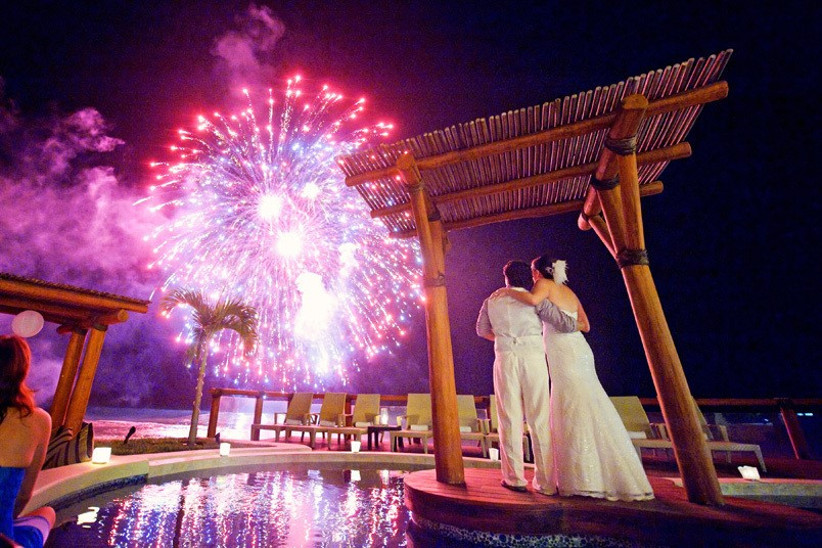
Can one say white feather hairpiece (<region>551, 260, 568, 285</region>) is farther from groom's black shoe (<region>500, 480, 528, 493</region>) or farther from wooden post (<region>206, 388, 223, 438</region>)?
wooden post (<region>206, 388, 223, 438</region>)

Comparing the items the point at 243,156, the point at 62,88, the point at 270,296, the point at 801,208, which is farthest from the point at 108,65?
the point at 801,208

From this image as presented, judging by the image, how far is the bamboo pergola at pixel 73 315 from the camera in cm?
502

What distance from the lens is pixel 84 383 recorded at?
5695 mm

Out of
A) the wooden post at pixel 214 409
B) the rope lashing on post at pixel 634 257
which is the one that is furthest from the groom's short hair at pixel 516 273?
the wooden post at pixel 214 409

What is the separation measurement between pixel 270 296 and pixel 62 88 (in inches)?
654

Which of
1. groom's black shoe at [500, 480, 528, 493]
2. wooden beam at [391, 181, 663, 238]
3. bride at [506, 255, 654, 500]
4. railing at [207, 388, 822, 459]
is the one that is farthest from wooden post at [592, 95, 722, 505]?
railing at [207, 388, 822, 459]

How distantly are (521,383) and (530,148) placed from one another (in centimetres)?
253

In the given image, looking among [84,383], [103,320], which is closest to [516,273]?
[103,320]

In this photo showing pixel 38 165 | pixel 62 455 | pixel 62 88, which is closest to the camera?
pixel 62 455

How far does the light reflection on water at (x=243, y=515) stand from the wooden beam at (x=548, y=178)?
3563 mm

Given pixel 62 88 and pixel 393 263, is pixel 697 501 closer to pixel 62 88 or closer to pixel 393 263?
pixel 393 263

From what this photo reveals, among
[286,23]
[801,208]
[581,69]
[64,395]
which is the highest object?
[286,23]

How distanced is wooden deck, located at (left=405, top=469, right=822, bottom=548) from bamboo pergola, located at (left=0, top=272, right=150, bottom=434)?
18.1 ft

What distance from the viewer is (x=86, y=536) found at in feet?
8.47
